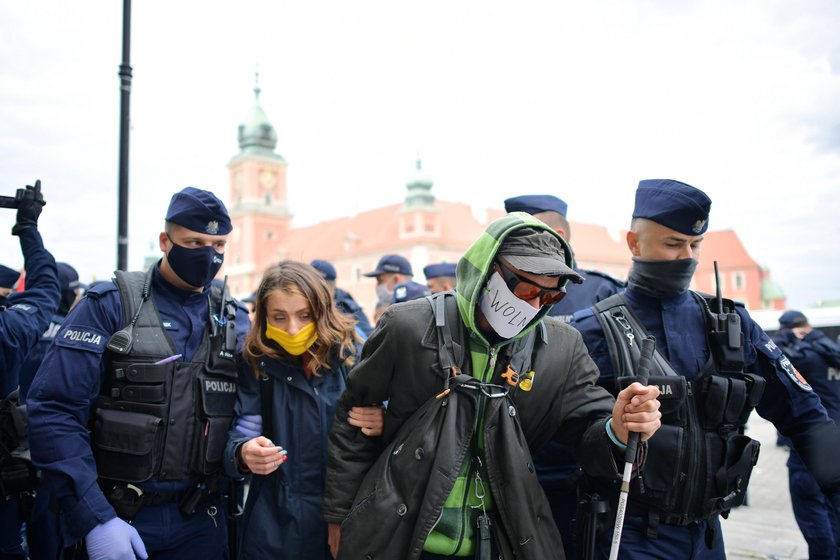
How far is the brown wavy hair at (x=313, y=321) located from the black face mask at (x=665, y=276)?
141 centimetres

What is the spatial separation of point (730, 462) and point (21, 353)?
363 cm

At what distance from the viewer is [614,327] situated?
2.86m

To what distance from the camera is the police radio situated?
271cm

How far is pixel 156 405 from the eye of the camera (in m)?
2.86

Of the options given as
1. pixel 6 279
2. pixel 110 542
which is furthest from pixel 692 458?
pixel 6 279

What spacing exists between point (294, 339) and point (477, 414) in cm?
103

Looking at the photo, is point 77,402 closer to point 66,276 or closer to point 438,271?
point 66,276

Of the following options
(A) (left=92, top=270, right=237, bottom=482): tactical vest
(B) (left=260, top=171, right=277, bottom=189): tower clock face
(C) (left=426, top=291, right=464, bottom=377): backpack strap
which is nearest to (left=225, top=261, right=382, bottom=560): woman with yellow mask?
(A) (left=92, top=270, right=237, bottom=482): tactical vest

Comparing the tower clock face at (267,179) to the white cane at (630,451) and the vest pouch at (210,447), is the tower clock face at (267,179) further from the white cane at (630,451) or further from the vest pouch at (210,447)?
the white cane at (630,451)

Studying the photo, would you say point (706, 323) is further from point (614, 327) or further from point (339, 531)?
point (339, 531)

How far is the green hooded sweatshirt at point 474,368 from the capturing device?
7.65 ft

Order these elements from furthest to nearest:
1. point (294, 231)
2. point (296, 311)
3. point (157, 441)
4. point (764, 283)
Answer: point (294, 231) → point (764, 283) → point (296, 311) → point (157, 441)

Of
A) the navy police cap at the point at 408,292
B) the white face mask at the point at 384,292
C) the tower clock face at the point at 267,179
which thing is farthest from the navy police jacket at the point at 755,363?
the tower clock face at the point at 267,179

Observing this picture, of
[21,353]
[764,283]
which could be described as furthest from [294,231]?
[21,353]
